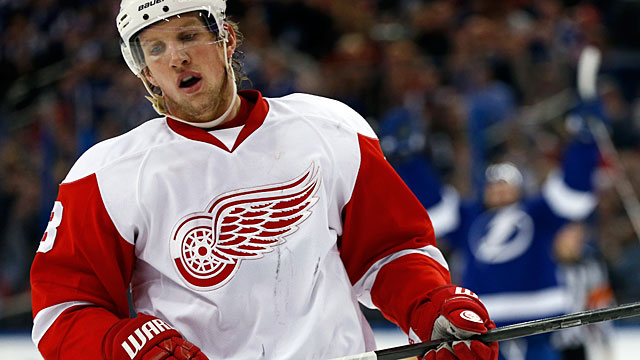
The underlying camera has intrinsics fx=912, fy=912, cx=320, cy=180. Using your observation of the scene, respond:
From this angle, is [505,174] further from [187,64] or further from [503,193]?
[187,64]

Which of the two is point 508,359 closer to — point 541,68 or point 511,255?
point 511,255

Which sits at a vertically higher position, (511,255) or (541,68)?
(541,68)

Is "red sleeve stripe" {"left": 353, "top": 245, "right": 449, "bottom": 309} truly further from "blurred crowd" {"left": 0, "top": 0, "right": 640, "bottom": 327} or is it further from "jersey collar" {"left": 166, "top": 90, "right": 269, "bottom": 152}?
"blurred crowd" {"left": 0, "top": 0, "right": 640, "bottom": 327}

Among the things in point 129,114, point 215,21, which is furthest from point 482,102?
point 215,21

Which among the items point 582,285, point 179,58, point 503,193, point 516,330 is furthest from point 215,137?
point 582,285

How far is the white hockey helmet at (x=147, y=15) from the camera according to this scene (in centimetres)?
174

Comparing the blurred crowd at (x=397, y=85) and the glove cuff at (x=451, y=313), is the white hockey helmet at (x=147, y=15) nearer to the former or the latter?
the glove cuff at (x=451, y=313)

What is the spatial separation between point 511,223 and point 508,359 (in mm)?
653

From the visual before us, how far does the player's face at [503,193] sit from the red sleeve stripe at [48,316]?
302 centimetres

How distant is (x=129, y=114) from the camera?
5.00 metres

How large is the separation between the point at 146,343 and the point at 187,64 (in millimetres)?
537

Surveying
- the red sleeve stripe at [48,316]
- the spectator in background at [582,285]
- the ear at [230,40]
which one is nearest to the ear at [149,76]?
the ear at [230,40]

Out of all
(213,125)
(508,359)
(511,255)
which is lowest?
(508,359)

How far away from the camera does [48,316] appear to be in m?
1.68
